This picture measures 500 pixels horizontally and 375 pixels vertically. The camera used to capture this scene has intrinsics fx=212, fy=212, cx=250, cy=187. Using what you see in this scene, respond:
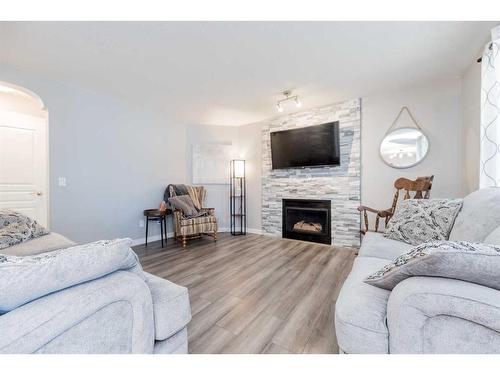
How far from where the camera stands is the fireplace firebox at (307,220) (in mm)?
3396

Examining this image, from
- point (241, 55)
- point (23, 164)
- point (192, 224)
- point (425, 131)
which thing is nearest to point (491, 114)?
point (425, 131)

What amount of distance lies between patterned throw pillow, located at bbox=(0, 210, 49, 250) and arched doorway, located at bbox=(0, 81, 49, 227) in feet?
2.98

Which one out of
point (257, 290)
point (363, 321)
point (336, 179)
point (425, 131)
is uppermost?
point (425, 131)

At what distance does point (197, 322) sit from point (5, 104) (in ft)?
12.6

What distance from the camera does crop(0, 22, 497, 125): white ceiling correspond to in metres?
1.72

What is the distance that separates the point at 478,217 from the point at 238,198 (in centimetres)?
355

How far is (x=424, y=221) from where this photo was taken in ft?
5.48

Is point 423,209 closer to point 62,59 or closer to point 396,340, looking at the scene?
point 396,340

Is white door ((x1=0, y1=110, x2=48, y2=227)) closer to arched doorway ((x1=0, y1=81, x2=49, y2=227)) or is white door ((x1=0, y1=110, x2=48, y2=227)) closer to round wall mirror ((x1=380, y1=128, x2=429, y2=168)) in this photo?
arched doorway ((x1=0, y1=81, x2=49, y2=227))

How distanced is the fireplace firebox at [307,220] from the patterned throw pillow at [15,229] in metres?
3.17

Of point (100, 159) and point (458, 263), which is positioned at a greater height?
point (100, 159)

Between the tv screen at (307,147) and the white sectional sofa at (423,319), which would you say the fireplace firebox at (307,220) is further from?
the white sectional sofa at (423,319)

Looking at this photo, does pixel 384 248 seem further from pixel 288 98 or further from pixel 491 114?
pixel 288 98

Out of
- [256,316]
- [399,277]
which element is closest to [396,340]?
[399,277]
